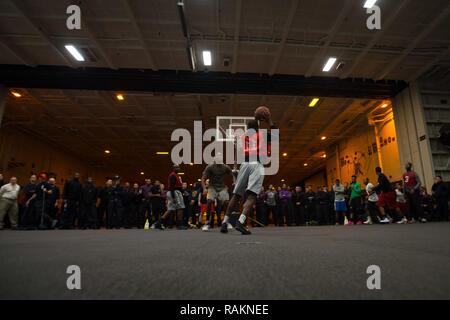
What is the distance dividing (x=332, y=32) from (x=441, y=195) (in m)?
7.13

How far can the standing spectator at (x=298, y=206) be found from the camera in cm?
1369

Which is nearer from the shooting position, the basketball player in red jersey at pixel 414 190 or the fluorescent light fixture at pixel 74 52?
the basketball player in red jersey at pixel 414 190

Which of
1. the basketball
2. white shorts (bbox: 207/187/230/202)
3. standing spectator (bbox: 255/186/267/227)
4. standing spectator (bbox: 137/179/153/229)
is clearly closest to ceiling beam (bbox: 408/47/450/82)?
standing spectator (bbox: 255/186/267/227)

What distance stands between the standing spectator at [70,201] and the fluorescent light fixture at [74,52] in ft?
14.7

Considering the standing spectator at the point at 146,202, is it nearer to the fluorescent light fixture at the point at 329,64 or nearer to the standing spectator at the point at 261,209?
the standing spectator at the point at 261,209

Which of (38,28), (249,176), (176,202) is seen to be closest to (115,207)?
(176,202)

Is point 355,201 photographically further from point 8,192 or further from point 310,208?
point 8,192

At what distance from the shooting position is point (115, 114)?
50.3 ft

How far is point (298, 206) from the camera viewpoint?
13898 millimetres

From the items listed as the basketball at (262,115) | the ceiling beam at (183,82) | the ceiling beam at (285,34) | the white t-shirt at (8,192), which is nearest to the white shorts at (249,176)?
the basketball at (262,115)

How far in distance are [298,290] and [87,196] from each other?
10657mm

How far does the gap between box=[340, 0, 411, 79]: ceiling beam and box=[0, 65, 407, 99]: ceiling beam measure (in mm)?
672

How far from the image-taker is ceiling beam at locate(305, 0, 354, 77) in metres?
8.04

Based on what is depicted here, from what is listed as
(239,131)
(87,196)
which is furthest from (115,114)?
(239,131)
